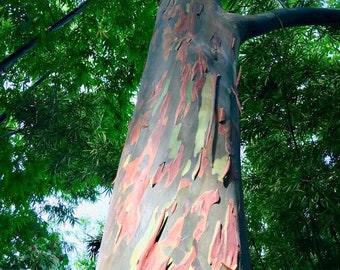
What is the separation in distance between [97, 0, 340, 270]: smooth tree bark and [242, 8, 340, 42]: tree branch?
0.19 metres

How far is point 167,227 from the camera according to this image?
96 centimetres

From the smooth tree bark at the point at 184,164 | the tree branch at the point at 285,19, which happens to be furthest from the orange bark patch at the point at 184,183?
the tree branch at the point at 285,19

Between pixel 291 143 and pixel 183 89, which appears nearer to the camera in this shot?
pixel 183 89

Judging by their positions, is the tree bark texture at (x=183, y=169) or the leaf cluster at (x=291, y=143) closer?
the tree bark texture at (x=183, y=169)

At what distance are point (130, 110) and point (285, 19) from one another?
241 cm

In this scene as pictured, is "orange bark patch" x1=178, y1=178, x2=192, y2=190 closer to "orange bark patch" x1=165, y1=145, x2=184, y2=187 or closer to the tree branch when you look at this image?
"orange bark patch" x1=165, y1=145, x2=184, y2=187

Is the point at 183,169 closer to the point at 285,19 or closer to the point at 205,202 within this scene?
the point at 205,202

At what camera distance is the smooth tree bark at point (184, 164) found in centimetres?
94

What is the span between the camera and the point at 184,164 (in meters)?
1.11

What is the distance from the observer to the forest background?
2951 millimetres

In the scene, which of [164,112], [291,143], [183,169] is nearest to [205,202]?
[183,169]

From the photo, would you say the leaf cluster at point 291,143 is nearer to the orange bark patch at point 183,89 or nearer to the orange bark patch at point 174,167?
the orange bark patch at point 183,89

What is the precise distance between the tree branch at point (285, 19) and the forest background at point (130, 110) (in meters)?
0.74

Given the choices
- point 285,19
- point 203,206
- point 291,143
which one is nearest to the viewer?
point 203,206
